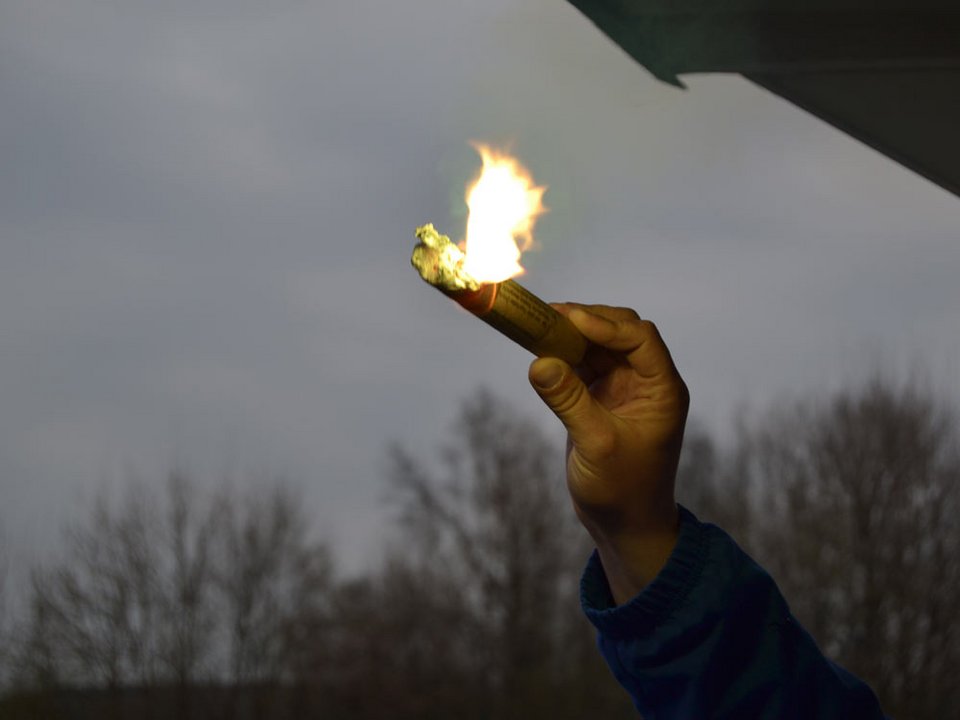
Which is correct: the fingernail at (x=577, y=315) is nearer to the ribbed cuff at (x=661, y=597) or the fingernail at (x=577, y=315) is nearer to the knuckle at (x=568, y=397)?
the knuckle at (x=568, y=397)

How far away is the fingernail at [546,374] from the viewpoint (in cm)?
80

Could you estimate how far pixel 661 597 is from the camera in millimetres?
871

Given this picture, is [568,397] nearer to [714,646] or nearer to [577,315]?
[577,315]

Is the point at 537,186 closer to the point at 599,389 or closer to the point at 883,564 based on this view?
the point at 599,389

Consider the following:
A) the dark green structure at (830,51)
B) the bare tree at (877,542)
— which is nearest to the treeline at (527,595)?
the bare tree at (877,542)

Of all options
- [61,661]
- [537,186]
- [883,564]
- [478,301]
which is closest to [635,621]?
[478,301]

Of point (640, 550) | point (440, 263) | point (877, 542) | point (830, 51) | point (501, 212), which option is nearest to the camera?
point (440, 263)

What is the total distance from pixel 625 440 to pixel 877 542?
48.2 ft

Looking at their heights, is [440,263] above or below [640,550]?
above

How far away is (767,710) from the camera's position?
891 mm

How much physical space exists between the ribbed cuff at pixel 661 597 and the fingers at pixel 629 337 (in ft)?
0.39

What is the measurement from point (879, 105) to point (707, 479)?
15.6 metres

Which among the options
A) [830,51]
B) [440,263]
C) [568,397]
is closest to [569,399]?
[568,397]

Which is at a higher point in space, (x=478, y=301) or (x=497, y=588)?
(x=497, y=588)
